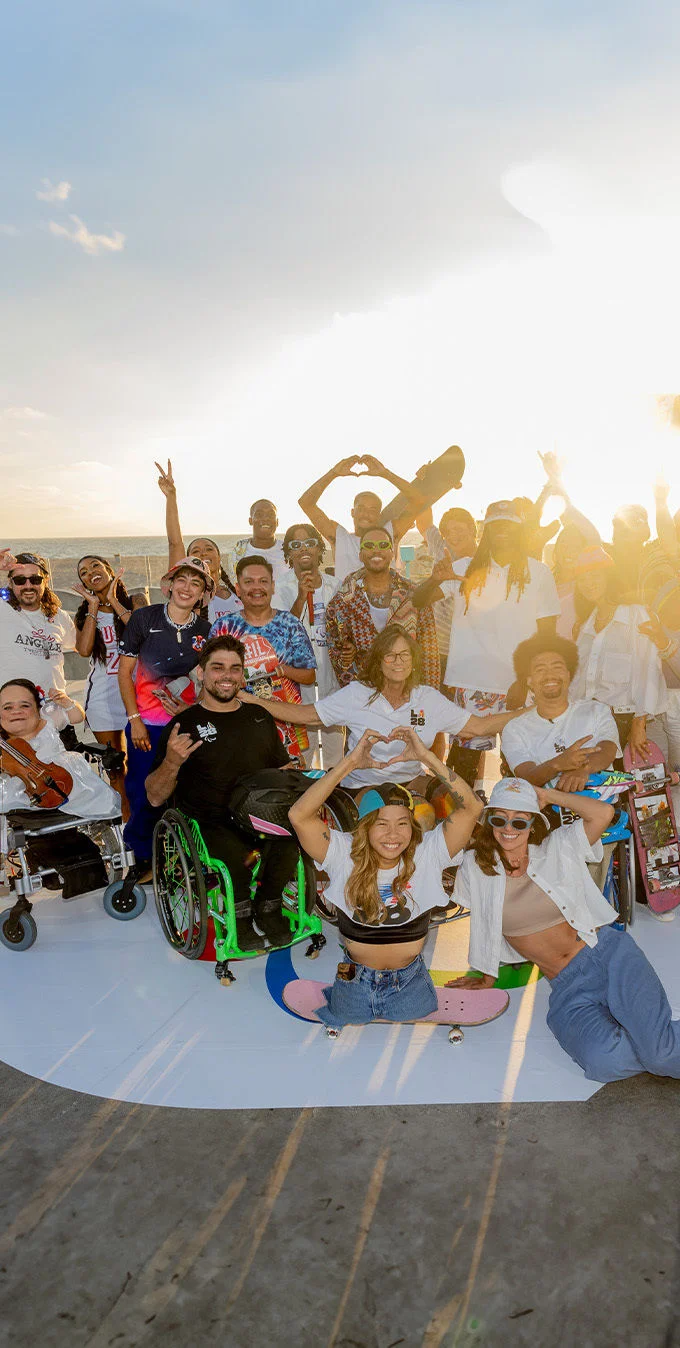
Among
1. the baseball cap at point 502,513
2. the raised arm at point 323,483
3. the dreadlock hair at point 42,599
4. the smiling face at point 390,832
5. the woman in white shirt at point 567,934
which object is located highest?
the raised arm at point 323,483

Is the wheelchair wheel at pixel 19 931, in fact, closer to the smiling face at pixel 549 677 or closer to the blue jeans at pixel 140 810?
the blue jeans at pixel 140 810

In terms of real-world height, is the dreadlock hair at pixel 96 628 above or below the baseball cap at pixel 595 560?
below

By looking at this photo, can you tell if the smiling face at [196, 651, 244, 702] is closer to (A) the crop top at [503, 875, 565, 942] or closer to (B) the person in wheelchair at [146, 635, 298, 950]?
(B) the person in wheelchair at [146, 635, 298, 950]

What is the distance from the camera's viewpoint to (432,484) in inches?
225

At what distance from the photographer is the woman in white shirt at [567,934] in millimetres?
2793

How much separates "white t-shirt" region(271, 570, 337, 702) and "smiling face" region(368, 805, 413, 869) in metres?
1.81

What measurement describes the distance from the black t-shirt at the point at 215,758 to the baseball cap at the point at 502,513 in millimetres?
1818

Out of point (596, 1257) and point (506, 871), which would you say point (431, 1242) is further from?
point (506, 871)

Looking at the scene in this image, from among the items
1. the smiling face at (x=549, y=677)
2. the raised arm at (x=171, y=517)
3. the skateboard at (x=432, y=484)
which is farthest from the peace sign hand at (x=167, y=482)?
the smiling face at (x=549, y=677)

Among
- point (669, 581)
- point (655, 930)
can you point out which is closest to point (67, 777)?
point (655, 930)

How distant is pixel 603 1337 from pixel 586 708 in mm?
2583

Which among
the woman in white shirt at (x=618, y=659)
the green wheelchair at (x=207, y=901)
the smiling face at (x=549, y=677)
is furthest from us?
the woman in white shirt at (x=618, y=659)

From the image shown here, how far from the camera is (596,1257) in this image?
2.07 meters

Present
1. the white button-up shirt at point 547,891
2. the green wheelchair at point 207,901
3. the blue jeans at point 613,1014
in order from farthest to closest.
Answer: the green wheelchair at point 207,901, the white button-up shirt at point 547,891, the blue jeans at point 613,1014
